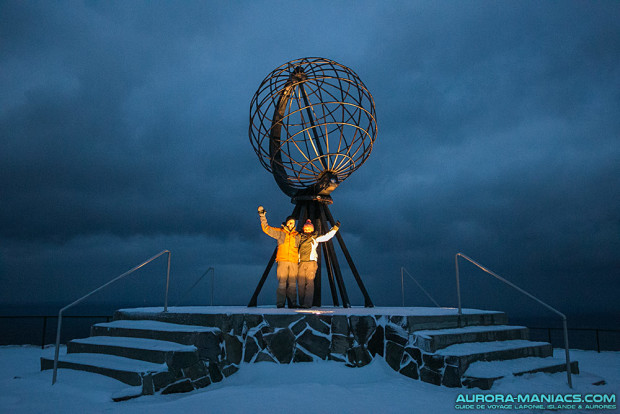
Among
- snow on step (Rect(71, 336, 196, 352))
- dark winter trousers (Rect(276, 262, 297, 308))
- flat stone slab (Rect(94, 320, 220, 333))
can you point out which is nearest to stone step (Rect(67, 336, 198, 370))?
snow on step (Rect(71, 336, 196, 352))

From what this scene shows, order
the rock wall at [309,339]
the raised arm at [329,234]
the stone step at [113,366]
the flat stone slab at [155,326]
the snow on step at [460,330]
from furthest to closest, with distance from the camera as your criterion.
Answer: the raised arm at [329,234]
the flat stone slab at [155,326]
the rock wall at [309,339]
the snow on step at [460,330]
the stone step at [113,366]

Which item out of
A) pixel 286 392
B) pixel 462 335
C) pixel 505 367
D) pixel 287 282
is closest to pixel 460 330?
pixel 462 335

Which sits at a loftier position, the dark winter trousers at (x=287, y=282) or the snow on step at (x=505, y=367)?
the dark winter trousers at (x=287, y=282)

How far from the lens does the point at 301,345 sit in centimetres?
547

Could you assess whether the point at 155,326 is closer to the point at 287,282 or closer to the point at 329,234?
the point at 287,282

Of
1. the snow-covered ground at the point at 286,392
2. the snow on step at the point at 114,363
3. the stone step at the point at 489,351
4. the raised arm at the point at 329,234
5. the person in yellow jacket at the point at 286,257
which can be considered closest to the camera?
the snow-covered ground at the point at 286,392

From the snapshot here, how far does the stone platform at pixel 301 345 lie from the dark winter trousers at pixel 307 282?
183cm

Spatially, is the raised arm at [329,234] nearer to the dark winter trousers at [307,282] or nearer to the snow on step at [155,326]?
the dark winter trousers at [307,282]

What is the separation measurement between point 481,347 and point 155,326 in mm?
4916

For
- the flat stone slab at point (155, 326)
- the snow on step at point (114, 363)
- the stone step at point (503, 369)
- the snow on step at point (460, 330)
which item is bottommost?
the stone step at point (503, 369)

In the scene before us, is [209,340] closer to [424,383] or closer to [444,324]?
[424,383]

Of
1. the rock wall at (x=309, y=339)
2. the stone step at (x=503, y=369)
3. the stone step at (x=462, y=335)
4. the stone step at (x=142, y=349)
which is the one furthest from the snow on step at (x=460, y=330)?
the stone step at (x=142, y=349)

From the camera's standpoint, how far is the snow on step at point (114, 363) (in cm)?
454

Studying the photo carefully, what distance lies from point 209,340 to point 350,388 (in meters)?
2.09
